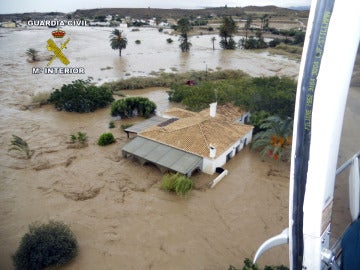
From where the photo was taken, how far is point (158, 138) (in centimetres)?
1909

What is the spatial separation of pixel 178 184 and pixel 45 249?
6.92 metres

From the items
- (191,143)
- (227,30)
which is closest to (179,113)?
(191,143)

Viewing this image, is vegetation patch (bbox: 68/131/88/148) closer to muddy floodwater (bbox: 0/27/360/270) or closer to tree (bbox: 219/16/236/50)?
muddy floodwater (bbox: 0/27/360/270)

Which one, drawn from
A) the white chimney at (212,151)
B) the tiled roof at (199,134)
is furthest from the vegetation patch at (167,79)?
the white chimney at (212,151)

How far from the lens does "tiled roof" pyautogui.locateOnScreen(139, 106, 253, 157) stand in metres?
18.2

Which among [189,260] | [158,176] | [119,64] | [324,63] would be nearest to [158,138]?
[158,176]

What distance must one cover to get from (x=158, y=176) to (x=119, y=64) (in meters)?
37.6

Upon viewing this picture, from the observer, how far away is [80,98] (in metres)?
29.3

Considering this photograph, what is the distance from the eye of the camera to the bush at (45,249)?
11.2 m

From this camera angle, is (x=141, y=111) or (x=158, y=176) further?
(x=141, y=111)

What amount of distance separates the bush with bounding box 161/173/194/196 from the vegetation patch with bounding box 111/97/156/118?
11798 millimetres

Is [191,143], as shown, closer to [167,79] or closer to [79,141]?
[79,141]

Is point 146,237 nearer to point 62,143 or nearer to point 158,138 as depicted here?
point 158,138

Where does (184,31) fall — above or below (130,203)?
above
